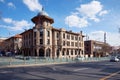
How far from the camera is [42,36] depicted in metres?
72.7

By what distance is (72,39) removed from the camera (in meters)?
87.9

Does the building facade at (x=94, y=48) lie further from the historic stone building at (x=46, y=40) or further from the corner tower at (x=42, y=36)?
the corner tower at (x=42, y=36)

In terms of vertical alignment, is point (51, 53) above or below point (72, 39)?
below

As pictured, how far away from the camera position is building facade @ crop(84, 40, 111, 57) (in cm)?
10854

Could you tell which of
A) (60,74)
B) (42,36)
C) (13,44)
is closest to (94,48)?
(13,44)

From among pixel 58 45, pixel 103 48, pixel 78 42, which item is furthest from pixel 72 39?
pixel 103 48

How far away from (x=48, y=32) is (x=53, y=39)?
13.3 ft

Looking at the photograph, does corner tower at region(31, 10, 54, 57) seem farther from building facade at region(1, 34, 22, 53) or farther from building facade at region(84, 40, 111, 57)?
building facade at region(84, 40, 111, 57)

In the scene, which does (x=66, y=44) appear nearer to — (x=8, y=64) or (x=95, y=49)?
(x=95, y=49)

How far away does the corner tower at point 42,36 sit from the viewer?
7212 cm

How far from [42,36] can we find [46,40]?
2.09 meters

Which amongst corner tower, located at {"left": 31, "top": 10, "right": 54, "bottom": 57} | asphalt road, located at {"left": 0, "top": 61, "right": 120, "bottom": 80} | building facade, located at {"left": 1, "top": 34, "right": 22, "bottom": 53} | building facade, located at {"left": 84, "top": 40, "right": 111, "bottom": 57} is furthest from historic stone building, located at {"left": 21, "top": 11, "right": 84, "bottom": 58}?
asphalt road, located at {"left": 0, "top": 61, "right": 120, "bottom": 80}

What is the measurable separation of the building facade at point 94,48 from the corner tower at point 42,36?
33.8m

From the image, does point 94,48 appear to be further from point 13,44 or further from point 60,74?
point 60,74
